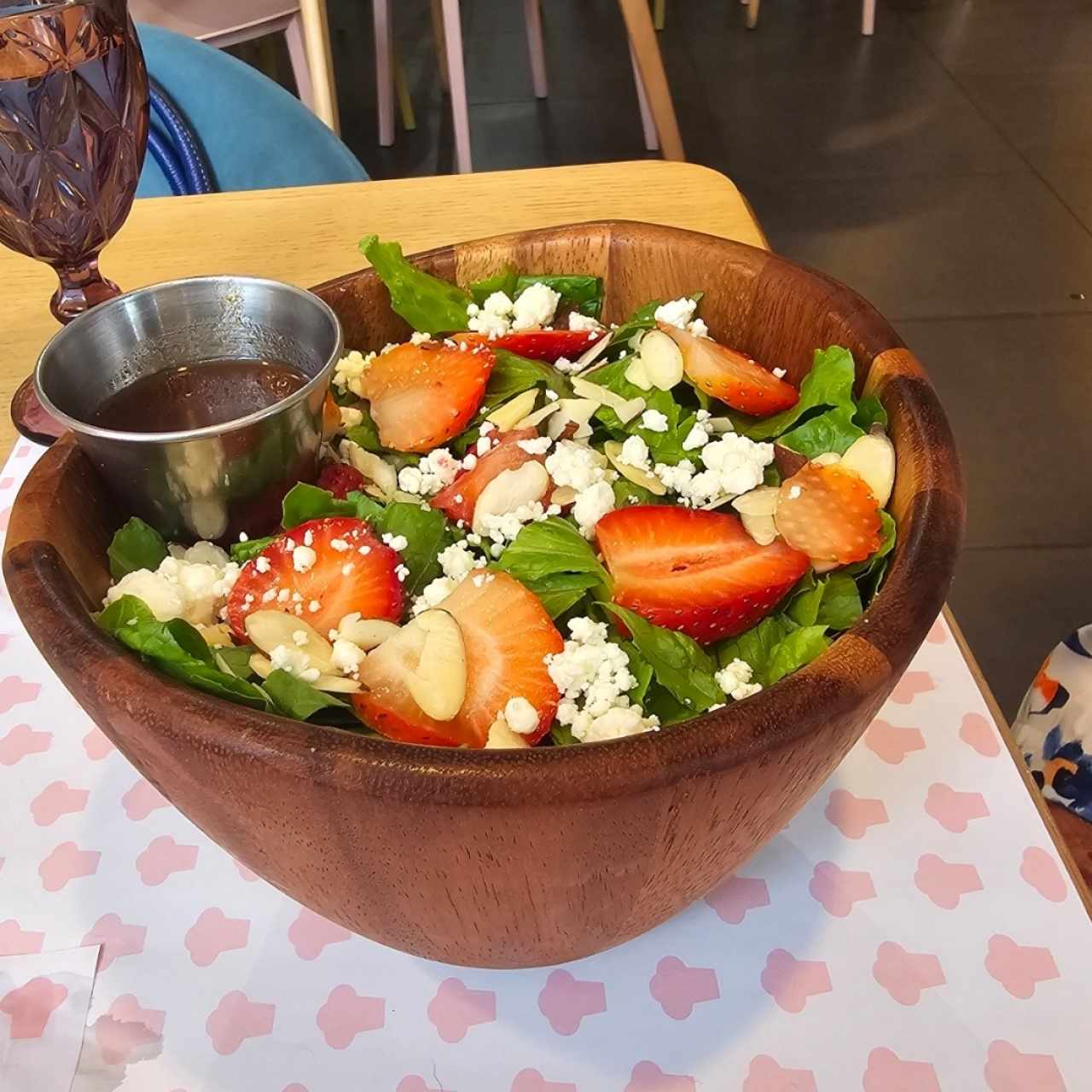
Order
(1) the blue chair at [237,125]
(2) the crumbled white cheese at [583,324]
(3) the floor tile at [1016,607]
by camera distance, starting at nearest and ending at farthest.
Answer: (2) the crumbled white cheese at [583,324]
(1) the blue chair at [237,125]
(3) the floor tile at [1016,607]

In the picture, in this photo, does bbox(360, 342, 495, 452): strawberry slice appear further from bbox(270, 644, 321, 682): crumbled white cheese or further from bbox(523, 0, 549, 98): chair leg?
bbox(523, 0, 549, 98): chair leg

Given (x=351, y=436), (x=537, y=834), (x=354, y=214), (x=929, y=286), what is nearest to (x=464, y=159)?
(x=929, y=286)

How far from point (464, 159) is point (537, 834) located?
2589 mm

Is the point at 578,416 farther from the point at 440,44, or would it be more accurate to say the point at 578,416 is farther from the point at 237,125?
the point at 440,44

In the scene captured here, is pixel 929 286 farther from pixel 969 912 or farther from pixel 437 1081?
pixel 437 1081

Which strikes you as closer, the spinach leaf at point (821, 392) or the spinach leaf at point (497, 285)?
the spinach leaf at point (821, 392)

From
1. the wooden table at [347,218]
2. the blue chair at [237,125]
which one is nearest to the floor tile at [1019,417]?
the wooden table at [347,218]

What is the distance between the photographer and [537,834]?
0.33 metres

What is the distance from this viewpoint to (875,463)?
1.59 ft

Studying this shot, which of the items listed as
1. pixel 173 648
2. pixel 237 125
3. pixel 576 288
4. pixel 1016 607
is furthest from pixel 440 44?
pixel 173 648

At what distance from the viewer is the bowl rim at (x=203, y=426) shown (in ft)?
1.66

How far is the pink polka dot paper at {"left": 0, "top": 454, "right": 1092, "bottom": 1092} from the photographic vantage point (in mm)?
442

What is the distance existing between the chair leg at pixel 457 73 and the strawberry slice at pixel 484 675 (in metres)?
2.02

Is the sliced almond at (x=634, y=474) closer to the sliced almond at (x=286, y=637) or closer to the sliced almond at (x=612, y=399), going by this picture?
the sliced almond at (x=612, y=399)
